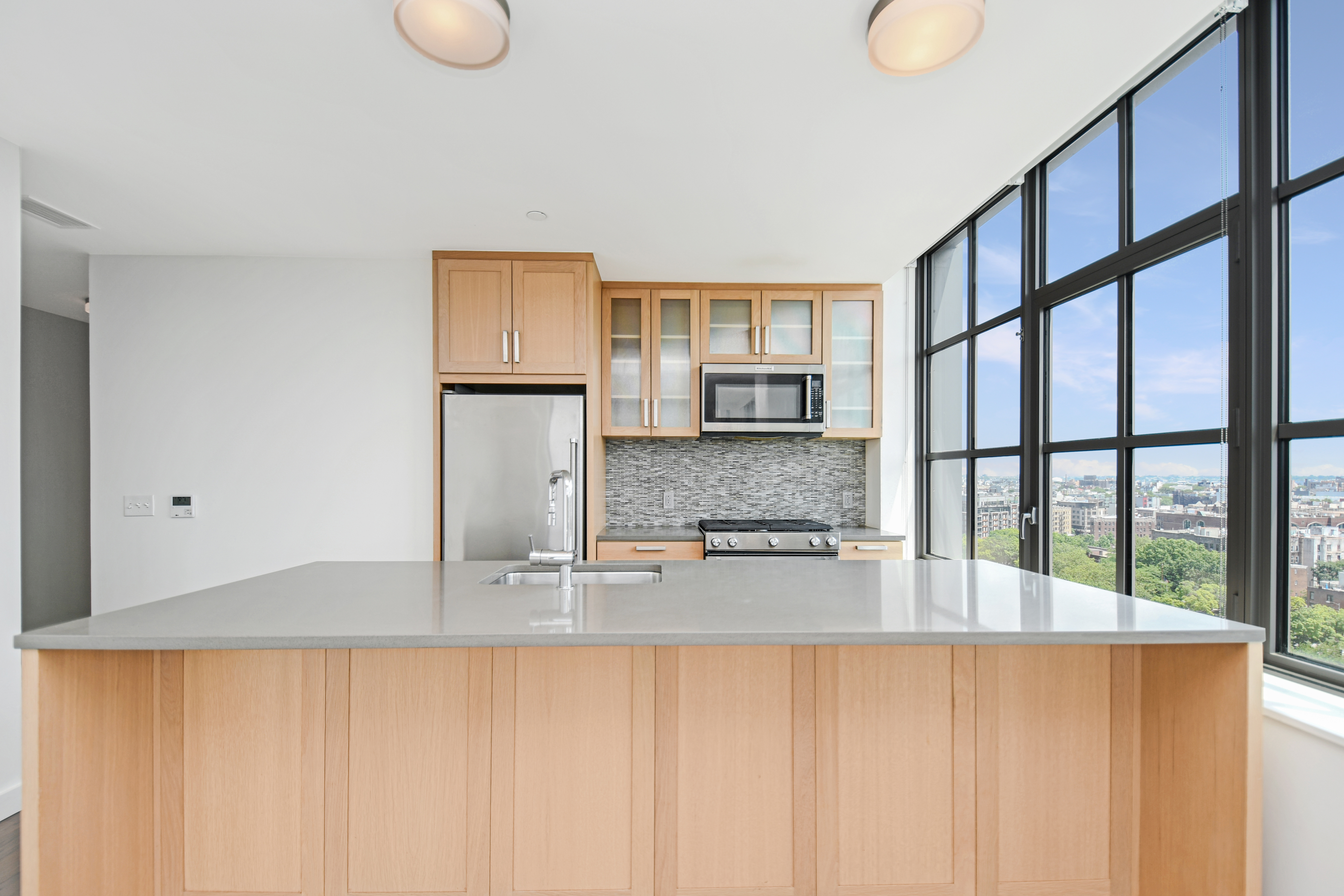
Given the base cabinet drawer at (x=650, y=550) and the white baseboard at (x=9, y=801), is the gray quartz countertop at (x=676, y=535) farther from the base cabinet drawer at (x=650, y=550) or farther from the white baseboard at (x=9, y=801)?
the white baseboard at (x=9, y=801)

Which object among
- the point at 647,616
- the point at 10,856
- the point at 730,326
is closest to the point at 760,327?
the point at 730,326

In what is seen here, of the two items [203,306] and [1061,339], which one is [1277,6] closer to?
[1061,339]

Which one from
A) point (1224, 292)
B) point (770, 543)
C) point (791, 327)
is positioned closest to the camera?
point (1224, 292)

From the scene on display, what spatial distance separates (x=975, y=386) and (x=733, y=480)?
A: 1.61 metres

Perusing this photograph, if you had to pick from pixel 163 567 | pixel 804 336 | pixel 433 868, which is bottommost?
pixel 433 868

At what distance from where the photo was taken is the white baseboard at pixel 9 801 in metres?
2.26

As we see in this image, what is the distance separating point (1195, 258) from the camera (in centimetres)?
195

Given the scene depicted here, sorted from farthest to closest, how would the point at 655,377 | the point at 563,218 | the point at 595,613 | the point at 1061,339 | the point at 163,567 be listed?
the point at 655,377 < the point at 163,567 < the point at 563,218 < the point at 1061,339 < the point at 595,613

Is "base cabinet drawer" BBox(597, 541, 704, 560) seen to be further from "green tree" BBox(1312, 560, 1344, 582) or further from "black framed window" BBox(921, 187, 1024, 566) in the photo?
"green tree" BBox(1312, 560, 1344, 582)

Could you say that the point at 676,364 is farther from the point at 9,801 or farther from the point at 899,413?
the point at 9,801

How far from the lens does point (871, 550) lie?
3775 millimetres

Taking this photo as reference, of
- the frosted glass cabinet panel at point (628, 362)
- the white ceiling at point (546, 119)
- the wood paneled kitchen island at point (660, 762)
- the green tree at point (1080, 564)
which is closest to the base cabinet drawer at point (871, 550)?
the green tree at point (1080, 564)

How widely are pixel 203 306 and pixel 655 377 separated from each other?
8.19 feet

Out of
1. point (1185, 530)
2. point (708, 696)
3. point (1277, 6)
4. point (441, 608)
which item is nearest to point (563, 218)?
point (441, 608)
